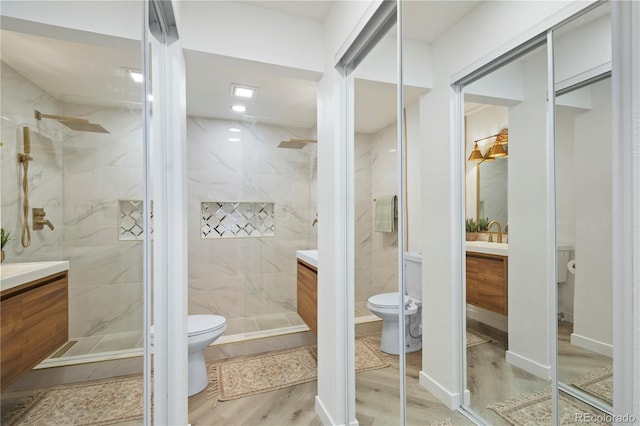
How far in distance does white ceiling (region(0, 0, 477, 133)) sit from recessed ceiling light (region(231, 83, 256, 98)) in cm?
6

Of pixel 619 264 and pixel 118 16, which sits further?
pixel 118 16

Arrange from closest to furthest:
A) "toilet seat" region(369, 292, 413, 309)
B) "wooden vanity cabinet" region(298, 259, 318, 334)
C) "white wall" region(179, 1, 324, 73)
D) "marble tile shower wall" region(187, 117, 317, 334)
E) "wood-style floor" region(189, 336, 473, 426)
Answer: "wood-style floor" region(189, 336, 473, 426), "toilet seat" region(369, 292, 413, 309), "white wall" region(179, 1, 324, 73), "wooden vanity cabinet" region(298, 259, 318, 334), "marble tile shower wall" region(187, 117, 317, 334)

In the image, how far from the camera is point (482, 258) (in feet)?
2.80

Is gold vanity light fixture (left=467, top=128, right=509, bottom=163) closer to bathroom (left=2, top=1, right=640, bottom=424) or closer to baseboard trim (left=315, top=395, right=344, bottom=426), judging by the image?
bathroom (left=2, top=1, right=640, bottom=424)

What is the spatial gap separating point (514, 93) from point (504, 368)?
0.70 m

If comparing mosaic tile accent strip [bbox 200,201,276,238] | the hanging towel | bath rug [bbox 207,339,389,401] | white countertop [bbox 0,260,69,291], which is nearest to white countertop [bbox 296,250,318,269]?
mosaic tile accent strip [bbox 200,201,276,238]

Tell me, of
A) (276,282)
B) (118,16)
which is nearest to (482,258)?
(118,16)

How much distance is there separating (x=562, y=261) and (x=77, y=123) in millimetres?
1019

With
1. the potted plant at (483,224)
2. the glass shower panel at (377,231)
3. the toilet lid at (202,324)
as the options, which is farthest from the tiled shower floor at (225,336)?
the potted plant at (483,224)

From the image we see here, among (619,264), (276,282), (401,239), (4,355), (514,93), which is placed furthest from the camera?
(276,282)

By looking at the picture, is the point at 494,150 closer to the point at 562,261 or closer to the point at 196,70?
the point at 562,261

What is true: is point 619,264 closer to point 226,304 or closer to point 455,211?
point 455,211

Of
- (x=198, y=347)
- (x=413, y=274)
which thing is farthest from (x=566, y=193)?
(x=198, y=347)

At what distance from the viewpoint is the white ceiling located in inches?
19.8
